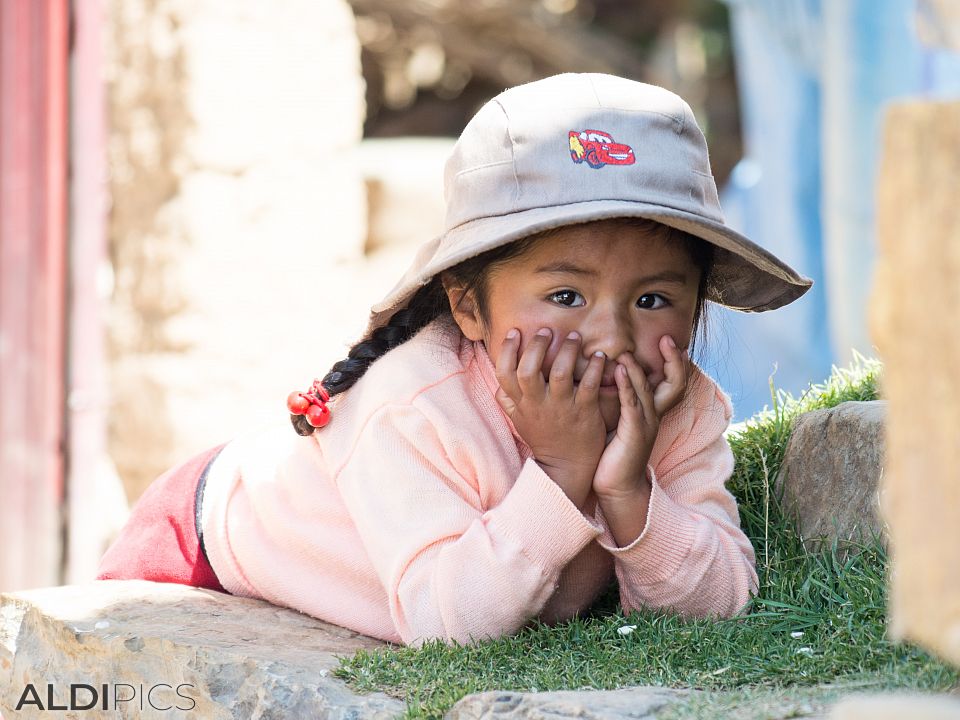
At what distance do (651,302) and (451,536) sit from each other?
571 millimetres

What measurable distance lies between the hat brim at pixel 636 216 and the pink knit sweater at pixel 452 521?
160 millimetres

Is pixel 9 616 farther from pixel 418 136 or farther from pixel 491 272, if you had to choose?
pixel 418 136

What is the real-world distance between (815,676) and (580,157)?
38.3 inches

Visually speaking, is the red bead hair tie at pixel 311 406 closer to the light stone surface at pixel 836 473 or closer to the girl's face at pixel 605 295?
the girl's face at pixel 605 295

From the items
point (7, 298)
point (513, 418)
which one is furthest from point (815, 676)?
point (7, 298)

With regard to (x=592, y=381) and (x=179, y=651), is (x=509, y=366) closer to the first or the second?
(x=592, y=381)

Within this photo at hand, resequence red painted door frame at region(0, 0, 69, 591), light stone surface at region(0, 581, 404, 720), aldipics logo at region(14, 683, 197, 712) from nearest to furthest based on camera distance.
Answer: light stone surface at region(0, 581, 404, 720), aldipics logo at region(14, 683, 197, 712), red painted door frame at region(0, 0, 69, 591)

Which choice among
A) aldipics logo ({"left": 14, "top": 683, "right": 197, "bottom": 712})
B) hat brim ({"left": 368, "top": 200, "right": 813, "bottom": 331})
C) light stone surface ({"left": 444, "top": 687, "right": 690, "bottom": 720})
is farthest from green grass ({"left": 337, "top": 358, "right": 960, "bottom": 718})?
hat brim ({"left": 368, "top": 200, "right": 813, "bottom": 331})

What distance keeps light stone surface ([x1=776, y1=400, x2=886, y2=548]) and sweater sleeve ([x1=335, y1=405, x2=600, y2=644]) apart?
590mm

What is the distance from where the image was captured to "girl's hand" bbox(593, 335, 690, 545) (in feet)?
7.43

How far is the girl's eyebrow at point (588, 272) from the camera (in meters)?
2.28

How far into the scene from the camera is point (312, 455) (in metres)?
2.60

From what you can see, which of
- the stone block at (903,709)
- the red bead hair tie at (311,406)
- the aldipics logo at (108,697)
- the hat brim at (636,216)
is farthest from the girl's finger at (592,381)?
the stone block at (903,709)

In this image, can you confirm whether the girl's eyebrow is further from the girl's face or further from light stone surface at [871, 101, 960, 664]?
light stone surface at [871, 101, 960, 664]
